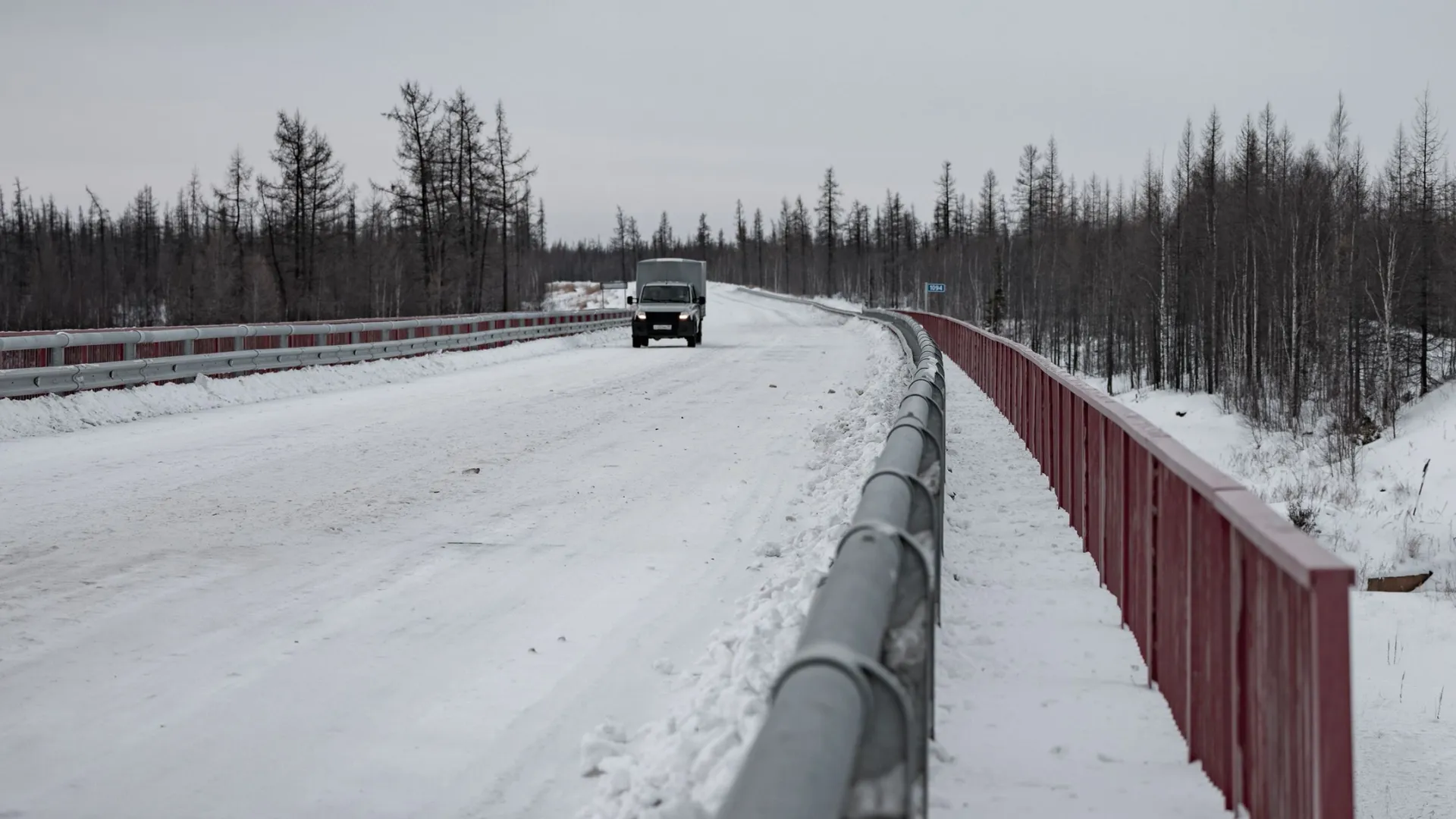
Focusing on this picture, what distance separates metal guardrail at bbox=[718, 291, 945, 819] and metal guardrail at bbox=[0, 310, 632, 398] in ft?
47.2

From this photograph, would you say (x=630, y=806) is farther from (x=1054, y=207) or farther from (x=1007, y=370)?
(x=1054, y=207)

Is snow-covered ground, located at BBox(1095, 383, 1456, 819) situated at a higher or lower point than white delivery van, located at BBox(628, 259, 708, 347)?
lower

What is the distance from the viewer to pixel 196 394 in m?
17.5

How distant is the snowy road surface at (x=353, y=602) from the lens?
4.62 meters

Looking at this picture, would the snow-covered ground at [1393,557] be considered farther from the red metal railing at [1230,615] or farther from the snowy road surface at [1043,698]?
the red metal railing at [1230,615]

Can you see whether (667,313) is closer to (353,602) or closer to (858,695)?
(353,602)

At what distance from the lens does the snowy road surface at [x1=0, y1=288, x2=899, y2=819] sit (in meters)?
4.62

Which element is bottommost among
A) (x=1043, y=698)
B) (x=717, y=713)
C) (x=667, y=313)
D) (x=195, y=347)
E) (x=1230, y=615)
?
(x=1043, y=698)

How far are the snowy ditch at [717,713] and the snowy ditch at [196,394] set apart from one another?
33.6ft

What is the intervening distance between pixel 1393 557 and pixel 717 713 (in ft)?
75.4

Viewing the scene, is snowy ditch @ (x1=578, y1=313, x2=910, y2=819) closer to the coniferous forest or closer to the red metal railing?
the red metal railing

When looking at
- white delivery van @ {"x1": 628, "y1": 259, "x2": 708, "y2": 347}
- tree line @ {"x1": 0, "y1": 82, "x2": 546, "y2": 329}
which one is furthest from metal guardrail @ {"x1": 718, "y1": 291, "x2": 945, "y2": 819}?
tree line @ {"x1": 0, "y1": 82, "x2": 546, "y2": 329}

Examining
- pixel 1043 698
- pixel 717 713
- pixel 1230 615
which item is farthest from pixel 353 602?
pixel 1230 615

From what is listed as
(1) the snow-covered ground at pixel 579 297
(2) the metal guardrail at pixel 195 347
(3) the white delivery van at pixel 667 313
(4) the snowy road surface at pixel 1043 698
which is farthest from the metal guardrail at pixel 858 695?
(1) the snow-covered ground at pixel 579 297
